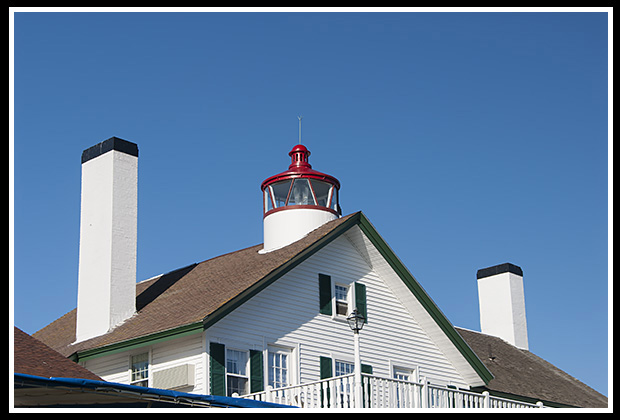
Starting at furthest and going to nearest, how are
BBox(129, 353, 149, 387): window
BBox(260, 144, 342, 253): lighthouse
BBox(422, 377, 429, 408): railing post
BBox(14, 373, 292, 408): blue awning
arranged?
BBox(260, 144, 342, 253): lighthouse → BBox(129, 353, 149, 387): window → BBox(422, 377, 429, 408): railing post → BBox(14, 373, 292, 408): blue awning

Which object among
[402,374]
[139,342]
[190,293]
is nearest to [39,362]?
[139,342]

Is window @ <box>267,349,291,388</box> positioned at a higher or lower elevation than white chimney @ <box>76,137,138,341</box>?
lower

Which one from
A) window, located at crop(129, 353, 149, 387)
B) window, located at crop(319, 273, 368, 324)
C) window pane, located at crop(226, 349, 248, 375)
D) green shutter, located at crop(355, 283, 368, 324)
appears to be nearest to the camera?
window pane, located at crop(226, 349, 248, 375)

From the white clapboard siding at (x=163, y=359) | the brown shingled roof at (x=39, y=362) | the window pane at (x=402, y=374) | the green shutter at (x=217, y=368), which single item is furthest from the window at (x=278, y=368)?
the brown shingled roof at (x=39, y=362)

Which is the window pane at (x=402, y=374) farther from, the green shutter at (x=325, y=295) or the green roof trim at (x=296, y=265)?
the green shutter at (x=325, y=295)

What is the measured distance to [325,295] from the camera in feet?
71.4

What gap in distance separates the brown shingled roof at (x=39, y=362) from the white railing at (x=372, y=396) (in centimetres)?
394

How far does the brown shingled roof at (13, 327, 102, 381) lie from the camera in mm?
14680

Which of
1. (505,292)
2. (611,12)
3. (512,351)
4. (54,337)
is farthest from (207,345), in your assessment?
(505,292)

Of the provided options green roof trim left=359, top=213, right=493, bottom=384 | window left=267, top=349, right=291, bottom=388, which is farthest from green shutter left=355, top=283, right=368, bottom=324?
window left=267, top=349, right=291, bottom=388

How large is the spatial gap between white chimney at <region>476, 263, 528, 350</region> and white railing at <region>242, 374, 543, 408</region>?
1425cm

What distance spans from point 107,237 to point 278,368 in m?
5.18

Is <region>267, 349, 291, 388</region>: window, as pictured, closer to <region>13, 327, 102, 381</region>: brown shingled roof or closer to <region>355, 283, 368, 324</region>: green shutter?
<region>355, 283, 368, 324</region>: green shutter

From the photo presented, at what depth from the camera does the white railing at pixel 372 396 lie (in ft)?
56.1
